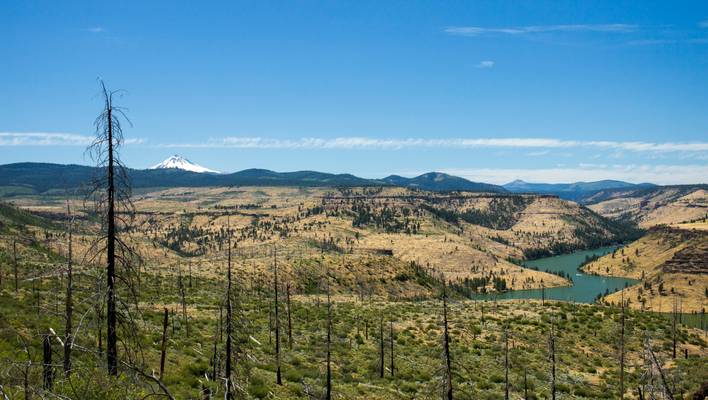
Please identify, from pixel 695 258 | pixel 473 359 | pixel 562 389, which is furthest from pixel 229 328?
pixel 695 258

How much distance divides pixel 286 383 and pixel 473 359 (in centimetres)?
2966

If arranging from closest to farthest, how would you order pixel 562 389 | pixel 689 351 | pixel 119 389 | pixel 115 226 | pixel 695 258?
pixel 119 389, pixel 115 226, pixel 562 389, pixel 689 351, pixel 695 258

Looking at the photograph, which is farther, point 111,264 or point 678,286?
point 678,286

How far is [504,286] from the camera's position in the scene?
191 metres

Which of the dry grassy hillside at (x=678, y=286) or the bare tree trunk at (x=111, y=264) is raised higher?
the bare tree trunk at (x=111, y=264)

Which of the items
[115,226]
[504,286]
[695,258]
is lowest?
[504,286]

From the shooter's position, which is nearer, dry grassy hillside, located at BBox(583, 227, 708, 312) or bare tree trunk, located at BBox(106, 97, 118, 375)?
bare tree trunk, located at BBox(106, 97, 118, 375)

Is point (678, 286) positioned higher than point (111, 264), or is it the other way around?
point (111, 264)

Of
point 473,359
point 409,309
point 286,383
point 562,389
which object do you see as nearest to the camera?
point 286,383

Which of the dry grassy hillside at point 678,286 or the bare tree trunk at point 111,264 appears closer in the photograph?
the bare tree trunk at point 111,264

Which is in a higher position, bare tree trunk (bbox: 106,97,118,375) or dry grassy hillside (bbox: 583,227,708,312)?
bare tree trunk (bbox: 106,97,118,375)

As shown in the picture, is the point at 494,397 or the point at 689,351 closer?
the point at 494,397

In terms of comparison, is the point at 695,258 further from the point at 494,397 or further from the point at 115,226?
the point at 115,226

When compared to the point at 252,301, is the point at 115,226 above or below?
above
